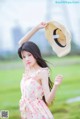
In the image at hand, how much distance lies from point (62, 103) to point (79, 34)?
0.44 meters

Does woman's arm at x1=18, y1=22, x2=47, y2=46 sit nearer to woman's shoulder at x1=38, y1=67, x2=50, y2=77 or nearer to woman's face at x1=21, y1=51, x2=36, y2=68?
woman's face at x1=21, y1=51, x2=36, y2=68

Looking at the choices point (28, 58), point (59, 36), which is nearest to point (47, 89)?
point (28, 58)

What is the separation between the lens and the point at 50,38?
7.80 feet

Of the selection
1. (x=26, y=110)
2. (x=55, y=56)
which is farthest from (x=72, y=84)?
(x=26, y=110)

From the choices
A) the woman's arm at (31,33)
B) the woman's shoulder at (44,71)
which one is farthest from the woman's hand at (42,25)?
the woman's shoulder at (44,71)

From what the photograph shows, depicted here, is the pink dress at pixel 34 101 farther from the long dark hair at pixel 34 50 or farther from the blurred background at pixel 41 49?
the blurred background at pixel 41 49

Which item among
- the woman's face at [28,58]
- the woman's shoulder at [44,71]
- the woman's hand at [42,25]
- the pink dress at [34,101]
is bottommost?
the pink dress at [34,101]

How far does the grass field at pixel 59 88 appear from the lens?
2.44 metres

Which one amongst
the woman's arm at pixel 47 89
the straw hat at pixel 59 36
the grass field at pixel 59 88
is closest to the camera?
the woman's arm at pixel 47 89

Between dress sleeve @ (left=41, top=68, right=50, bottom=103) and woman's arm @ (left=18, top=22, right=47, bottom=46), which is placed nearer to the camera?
dress sleeve @ (left=41, top=68, right=50, bottom=103)

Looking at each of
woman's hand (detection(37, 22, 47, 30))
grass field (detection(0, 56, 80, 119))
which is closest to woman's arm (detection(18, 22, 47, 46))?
woman's hand (detection(37, 22, 47, 30))

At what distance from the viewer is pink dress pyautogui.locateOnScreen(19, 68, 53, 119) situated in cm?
224

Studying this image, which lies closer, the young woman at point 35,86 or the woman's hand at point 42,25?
the young woman at point 35,86

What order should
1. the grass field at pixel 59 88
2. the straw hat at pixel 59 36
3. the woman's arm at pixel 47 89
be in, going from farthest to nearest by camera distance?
the grass field at pixel 59 88
the straw hat at pixel 59 36
the woman's arm at pixel 47 89
